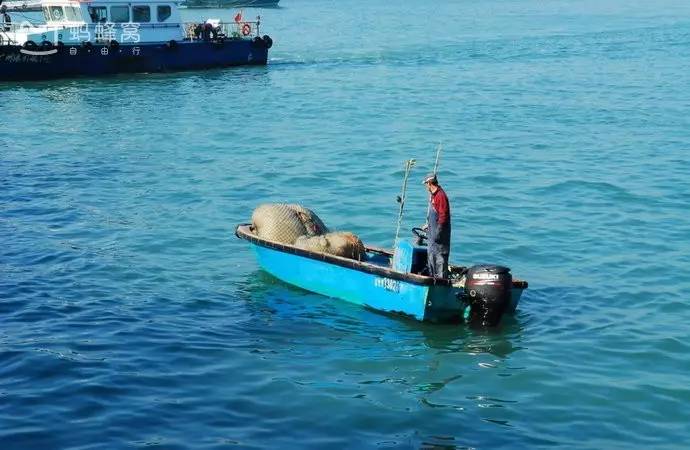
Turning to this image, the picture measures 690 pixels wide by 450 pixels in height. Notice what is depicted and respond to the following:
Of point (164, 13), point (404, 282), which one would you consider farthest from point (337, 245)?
point (164, 13)

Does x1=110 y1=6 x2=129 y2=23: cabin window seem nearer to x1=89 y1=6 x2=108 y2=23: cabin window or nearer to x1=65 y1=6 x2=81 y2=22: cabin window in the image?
x1=89 y1=6 x2=108 y2=23: cabin window

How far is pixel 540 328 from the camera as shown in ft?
48.6

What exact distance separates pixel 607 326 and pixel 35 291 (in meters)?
8.29

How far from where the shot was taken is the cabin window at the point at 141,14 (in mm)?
44906

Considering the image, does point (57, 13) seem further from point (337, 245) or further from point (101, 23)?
point (337, 245)

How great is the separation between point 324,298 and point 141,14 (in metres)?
32.0

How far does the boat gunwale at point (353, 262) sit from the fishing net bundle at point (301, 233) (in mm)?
146

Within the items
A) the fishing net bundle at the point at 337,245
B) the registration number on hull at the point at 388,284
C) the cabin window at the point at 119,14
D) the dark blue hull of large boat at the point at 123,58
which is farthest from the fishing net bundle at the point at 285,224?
the cabin window at the point at 119,14

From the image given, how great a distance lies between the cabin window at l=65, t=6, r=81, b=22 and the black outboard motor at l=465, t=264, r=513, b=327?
32810 millimetres

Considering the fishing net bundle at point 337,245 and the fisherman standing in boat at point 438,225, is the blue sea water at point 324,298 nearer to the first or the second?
the fishing net bundle at point 337,245

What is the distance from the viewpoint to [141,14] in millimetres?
45062

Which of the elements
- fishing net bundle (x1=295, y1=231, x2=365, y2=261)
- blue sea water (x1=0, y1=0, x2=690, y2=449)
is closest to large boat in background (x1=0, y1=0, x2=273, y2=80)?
blue sea water (x1=0, y1=0, x2=690, y2=449)

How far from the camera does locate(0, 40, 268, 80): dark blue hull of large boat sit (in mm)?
42469

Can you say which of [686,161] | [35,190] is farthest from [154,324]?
[686,161]
